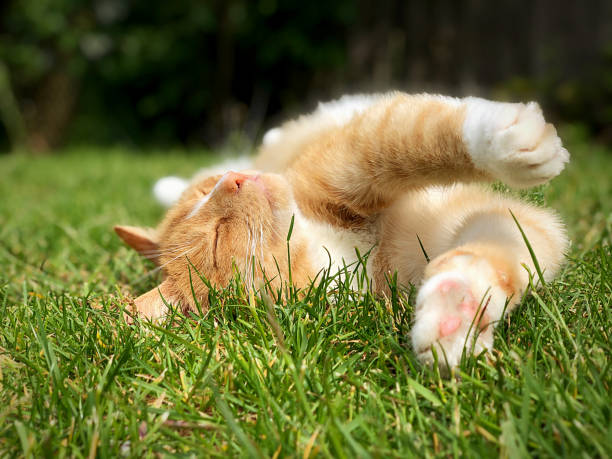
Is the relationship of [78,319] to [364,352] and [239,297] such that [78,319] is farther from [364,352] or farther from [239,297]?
[364,352]

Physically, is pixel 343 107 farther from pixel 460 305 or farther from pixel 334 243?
pixel 460 305

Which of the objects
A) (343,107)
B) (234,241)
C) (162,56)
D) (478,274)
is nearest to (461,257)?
(478,274)

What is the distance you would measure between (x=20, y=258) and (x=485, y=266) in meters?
2.06

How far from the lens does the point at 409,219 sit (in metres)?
1.57

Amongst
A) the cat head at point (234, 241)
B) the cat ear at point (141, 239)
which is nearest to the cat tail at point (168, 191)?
the cat ear at point (141, 239)

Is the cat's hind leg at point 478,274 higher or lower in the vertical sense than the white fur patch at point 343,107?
lower

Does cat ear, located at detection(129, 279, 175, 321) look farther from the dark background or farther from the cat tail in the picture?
the dark background

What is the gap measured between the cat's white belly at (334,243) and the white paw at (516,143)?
528 mm

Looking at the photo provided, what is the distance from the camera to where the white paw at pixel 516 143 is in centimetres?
112

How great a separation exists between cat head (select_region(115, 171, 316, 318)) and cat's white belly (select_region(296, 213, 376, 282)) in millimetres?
32

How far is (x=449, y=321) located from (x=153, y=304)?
83 centimetres

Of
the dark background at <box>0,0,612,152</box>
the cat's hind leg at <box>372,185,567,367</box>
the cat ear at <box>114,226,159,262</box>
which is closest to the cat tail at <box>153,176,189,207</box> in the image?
the cat ear at <box>114,226,159,262</box>

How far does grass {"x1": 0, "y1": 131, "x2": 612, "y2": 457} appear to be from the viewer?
91 centimetres

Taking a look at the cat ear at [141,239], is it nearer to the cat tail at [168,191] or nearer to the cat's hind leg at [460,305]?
the cat tail at [168,191]
